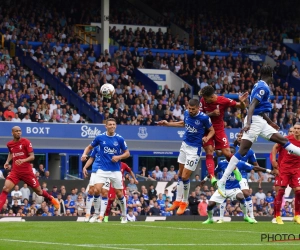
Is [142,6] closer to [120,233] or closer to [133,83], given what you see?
[133,83]

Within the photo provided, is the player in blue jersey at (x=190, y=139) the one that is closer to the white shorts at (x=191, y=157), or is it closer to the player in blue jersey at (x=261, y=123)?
the white shorts at (x=191, y=157)

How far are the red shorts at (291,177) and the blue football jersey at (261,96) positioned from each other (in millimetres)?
3480

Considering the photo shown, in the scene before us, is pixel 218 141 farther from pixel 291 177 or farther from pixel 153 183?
pixel 153 183

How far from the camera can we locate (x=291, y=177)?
62.9 ft

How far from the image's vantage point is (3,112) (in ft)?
107

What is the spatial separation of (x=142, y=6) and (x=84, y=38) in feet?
26.3

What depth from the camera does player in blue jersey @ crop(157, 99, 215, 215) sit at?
1697cm

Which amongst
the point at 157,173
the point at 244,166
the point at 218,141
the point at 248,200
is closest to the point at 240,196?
the point at 248,200

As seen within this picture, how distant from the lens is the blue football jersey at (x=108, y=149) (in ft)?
65.2

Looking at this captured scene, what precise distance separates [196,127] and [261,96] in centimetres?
186

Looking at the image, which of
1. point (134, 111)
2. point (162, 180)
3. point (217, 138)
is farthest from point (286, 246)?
point (134, 111)

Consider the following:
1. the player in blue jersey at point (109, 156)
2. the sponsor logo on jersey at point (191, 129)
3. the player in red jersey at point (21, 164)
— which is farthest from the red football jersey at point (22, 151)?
the sponsor logo on jersey at point (191, 129)

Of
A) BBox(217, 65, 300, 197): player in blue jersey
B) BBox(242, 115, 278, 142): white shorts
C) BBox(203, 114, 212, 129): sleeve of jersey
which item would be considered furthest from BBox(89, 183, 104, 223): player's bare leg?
BBox(242, 115, 278, 142): white shorts

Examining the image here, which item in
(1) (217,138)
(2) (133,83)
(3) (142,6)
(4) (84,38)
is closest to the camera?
(1) (217,138)
